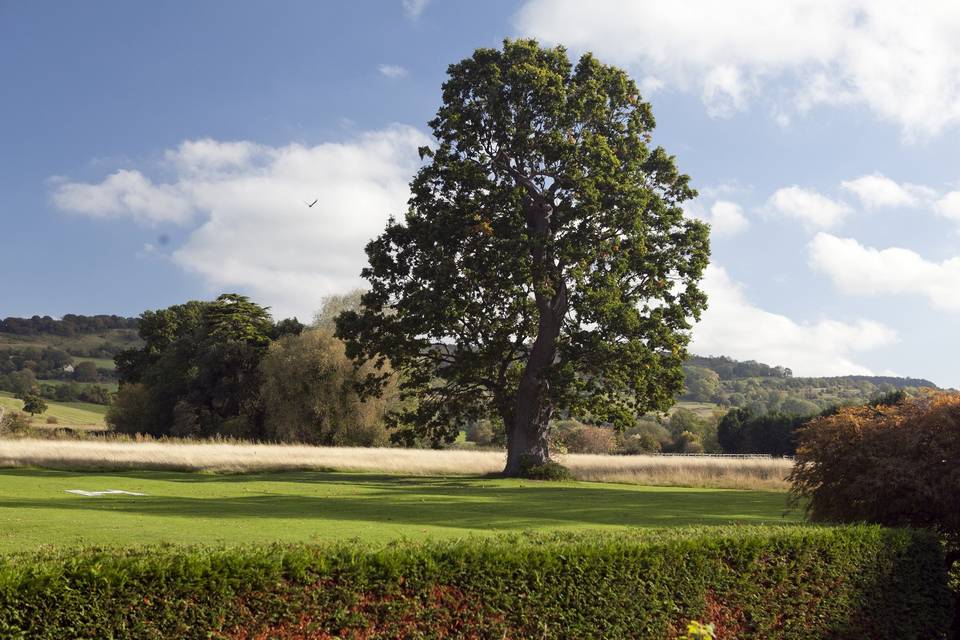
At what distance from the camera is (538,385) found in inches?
1339

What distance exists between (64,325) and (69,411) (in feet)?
204

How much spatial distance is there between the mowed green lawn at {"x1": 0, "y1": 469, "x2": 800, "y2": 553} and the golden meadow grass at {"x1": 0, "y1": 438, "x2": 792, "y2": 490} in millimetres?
2697

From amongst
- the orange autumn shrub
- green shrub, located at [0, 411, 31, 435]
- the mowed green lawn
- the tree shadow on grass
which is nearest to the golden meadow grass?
the mowed green lawn

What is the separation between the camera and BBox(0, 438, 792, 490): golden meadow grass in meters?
35.7

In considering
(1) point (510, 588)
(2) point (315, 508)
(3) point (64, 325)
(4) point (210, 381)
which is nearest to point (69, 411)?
(4) point (210, 381)

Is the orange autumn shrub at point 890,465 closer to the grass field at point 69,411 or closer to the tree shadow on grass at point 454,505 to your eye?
the tree shadow on grass at point 454,505

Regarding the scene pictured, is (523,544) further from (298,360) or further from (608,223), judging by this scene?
(298,360)

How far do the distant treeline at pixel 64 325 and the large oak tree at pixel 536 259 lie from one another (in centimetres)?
12213

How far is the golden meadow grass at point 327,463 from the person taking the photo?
1404 inches

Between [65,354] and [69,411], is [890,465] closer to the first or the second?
[69,411]

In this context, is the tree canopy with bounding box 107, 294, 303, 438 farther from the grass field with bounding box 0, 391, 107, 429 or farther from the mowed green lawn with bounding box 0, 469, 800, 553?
the mowed green lawn with bounding box 0, 469, 800, 553

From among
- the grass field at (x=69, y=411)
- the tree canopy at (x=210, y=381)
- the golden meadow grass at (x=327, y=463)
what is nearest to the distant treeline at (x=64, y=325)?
the grass field at (x=69, y=411)

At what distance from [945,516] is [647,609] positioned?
6.82m

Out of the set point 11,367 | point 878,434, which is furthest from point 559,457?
point 11,367
